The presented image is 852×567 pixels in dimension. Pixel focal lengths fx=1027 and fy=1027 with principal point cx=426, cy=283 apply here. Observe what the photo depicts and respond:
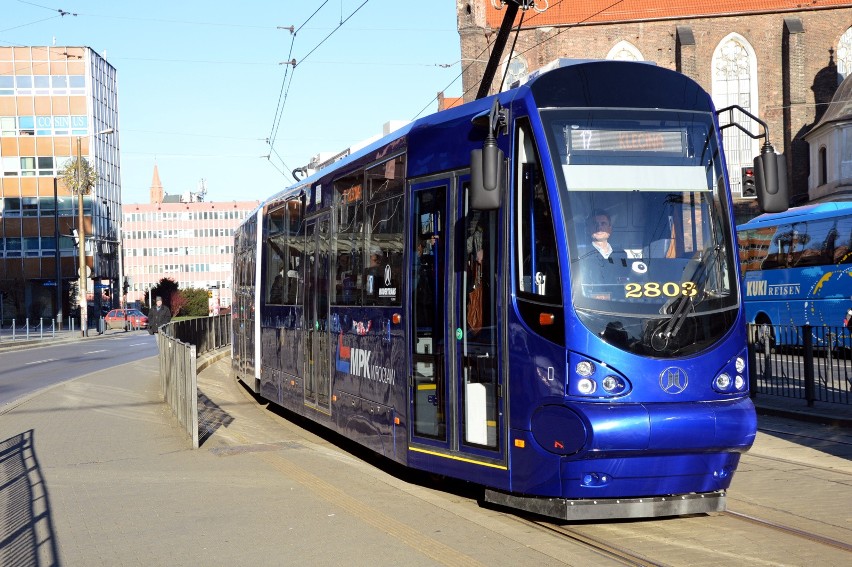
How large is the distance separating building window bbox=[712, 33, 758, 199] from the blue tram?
164 ft

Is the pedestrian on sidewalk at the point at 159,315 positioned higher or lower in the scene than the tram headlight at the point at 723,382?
lower

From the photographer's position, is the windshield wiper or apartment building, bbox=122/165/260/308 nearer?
the windshield wiper

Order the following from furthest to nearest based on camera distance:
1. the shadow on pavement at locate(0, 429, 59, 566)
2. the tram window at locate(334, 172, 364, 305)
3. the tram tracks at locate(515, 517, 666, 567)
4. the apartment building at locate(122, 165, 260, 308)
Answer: the apartment building at locate(122, 165, 260, 308) → the tram window at locate(334, 172, 364, 305) → the shadow on pavement at locate(0, 429, 59, 566) → the tram tracks at locate(515, 517, 666, 567)

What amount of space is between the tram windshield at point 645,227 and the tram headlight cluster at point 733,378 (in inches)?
10.4

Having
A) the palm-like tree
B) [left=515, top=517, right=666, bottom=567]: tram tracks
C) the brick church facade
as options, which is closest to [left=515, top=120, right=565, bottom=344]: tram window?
[left=515, top=517, right=666, bottom=567]: tram tracks

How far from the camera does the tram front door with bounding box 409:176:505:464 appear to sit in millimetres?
8438

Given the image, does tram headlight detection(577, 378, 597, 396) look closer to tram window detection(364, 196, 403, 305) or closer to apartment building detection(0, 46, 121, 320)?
tram window detection(364, 196, 403, 305)

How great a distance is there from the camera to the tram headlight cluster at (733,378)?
7.89 m

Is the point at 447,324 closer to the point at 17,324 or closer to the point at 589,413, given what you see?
the point at 589,413

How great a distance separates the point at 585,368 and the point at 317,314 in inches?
234

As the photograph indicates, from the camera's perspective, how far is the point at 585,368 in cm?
759

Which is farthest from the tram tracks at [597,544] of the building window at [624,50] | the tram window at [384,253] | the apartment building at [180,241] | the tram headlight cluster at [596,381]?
the apartment building at [180,241]

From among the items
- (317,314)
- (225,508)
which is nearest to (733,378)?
(225,508)

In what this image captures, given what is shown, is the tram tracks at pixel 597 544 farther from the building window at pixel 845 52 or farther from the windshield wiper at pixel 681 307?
the building window at pixel 845 52
